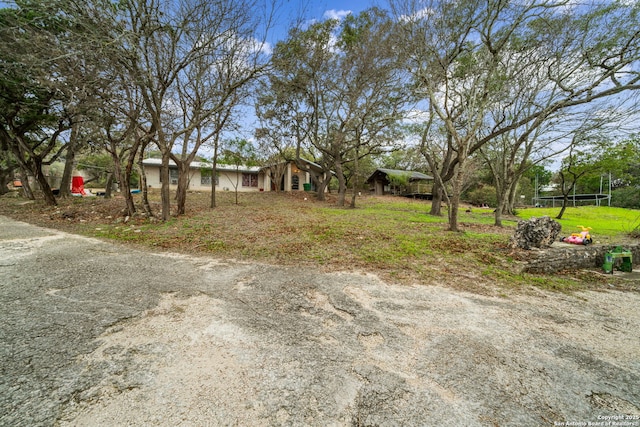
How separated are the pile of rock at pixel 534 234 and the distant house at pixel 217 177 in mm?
17016

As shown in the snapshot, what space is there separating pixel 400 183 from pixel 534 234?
21.9 metres

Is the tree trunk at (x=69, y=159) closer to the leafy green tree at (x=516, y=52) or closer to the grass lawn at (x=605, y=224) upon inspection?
the leafy green tree at (x=516, y=52)

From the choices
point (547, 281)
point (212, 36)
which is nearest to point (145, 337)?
point (547, 281)

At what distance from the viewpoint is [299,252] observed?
5.46 meters

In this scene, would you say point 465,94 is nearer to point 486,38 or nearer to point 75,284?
point 486,38

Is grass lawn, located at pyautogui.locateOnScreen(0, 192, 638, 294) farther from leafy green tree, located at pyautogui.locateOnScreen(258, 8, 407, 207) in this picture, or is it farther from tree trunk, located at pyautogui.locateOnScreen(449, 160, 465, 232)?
leafy green tree, located at pyautogui.locateOnScreen(258, 8, 407, 207)

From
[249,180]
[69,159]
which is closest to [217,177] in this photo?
[249,180]

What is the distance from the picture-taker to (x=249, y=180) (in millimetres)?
24375

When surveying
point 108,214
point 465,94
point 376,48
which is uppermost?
point 376,48

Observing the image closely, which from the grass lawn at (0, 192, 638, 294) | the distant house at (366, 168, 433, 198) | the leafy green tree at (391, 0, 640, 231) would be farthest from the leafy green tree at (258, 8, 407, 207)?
the distant house at (366, 168, 433, 198)

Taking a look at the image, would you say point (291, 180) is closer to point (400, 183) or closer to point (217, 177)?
point (217, 177)

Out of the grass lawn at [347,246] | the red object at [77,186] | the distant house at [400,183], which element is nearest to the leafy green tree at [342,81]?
the grass lawn at [347,246]

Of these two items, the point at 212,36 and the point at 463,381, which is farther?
the point at 212,36

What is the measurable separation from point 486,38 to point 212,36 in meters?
8.03
